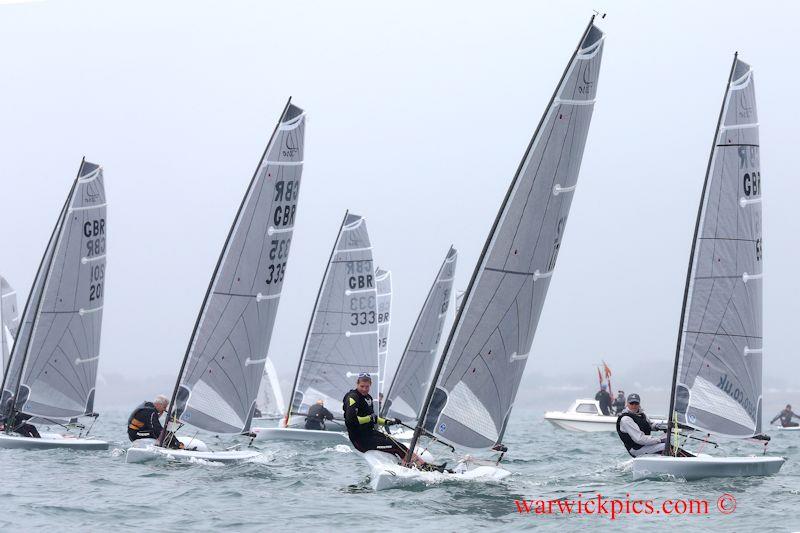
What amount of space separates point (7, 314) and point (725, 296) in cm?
2330

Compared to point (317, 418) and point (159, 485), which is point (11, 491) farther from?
point (317, 418)

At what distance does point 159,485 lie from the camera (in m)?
16.2

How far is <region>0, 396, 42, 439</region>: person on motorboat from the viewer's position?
24.2 m

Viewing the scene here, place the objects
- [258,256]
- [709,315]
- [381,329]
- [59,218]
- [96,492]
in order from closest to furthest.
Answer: [96,492], [709,315], [258,256], [59,218], [381,329]

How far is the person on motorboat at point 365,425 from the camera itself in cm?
1602

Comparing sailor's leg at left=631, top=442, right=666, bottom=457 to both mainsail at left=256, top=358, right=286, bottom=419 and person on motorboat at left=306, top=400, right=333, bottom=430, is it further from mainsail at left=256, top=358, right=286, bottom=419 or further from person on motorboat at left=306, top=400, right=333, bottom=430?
mainsail at left=256, top=358, right=286, bottom=419

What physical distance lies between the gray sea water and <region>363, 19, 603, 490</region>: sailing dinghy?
94 cm

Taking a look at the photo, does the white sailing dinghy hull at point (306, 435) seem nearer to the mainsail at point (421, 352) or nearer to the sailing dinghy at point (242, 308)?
the mainsail at point (421, 352)

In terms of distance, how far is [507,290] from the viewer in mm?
16500

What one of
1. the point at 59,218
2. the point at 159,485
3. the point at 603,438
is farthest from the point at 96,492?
the point at 603,438

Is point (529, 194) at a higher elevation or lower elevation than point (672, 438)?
higher

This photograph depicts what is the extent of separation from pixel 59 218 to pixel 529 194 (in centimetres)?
1539

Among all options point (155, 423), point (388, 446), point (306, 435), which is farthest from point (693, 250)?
point (306, 435)

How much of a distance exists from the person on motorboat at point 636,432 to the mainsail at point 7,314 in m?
21.4
